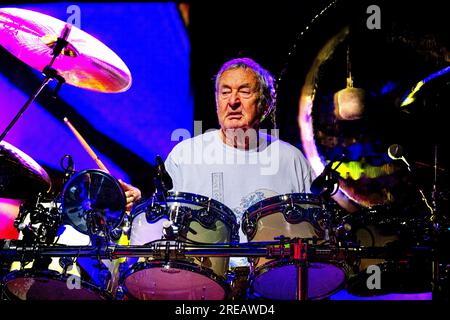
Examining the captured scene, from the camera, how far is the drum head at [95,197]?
92.8 inches

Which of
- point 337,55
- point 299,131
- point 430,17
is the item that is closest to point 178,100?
point 299,131

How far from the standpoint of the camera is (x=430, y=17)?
11.3ft

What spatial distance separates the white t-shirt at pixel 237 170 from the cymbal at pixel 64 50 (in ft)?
2.01

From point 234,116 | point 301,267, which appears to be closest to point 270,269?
point 301,267

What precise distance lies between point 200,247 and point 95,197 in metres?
0.54

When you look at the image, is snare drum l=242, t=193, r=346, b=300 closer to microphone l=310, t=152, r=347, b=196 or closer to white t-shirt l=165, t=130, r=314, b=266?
microphone l=310, t=152, r=347, b=196

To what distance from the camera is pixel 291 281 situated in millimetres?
2439

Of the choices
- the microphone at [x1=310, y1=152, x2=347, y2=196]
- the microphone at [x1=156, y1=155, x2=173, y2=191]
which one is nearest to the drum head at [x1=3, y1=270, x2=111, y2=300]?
the microphone at [x1=156, y1=155, x2=173, y2=191]

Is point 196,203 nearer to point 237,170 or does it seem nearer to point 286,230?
point 286,230

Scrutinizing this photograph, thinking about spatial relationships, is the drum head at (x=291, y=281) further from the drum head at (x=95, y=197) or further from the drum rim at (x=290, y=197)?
the drum head at (x=95, y=197)

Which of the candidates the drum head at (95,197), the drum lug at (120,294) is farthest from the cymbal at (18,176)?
the drum lug at (120,294)

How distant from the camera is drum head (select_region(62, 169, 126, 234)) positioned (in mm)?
2357

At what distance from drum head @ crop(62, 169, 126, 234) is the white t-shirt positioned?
84cm

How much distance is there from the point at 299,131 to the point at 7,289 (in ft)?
6.55
